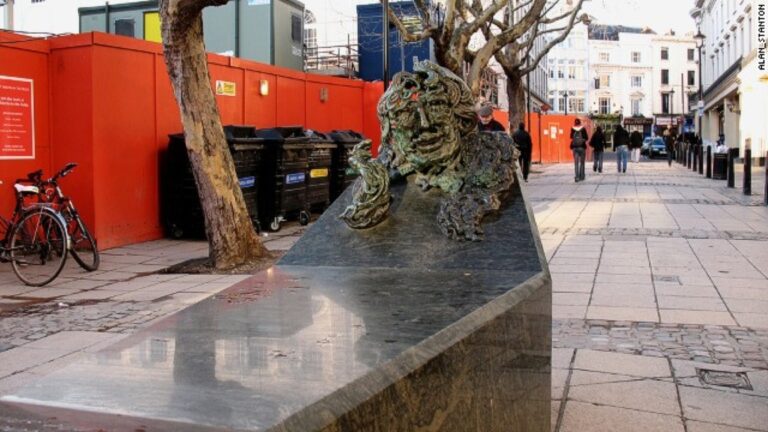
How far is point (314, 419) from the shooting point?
148 centimetres

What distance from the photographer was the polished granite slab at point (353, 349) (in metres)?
1.51

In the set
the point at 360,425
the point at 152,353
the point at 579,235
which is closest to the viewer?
the point at 360,425

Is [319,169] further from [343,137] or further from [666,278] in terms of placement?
[666,278]

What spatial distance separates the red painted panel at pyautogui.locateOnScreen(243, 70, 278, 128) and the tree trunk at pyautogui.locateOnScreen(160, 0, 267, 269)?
212 inches

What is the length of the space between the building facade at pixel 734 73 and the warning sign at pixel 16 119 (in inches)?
970

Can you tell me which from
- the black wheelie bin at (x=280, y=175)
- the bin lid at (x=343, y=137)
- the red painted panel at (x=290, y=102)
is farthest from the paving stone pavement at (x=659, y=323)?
the red painted panel at (x=290, y=102)

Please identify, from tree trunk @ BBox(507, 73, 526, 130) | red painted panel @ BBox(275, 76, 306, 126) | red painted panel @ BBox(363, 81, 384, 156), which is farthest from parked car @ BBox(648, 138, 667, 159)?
red painted panel @ BBox(275, 76, 306, 126)

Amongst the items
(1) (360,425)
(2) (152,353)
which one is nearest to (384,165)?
(2) (152,353)

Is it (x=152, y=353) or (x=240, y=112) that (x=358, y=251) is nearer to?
(x=152, y=353)

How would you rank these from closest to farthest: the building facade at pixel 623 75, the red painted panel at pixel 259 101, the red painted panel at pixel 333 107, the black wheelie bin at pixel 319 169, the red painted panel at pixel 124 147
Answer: the red painted panel at pixel 124 147 → the black wheelie bin at pixel 319 169 → the red painted panel at pixel 259 101 → the red painted panel at pixel 333 107 → the building facade at pixel 623 75

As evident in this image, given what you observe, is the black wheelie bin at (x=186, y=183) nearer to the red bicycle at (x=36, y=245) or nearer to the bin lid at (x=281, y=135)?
the bin lid at (x=281, y=135)

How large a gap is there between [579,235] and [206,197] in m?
5.26

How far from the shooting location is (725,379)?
166 inches

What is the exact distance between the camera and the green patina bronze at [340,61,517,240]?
132 inches
